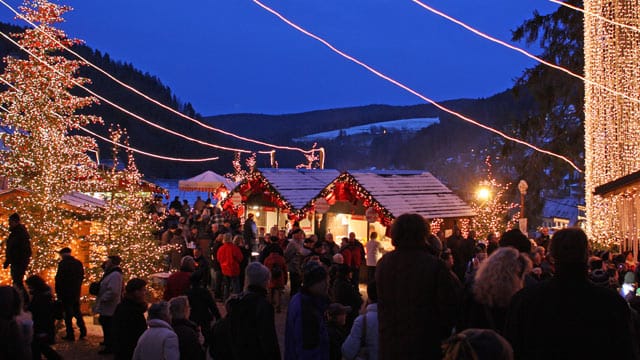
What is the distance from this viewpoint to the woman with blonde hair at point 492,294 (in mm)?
3955

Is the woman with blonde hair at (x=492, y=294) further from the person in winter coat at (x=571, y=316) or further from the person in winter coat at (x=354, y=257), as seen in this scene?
the person in winter coat at (x=354, y=257)

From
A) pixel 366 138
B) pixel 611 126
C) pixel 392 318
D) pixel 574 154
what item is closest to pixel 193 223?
pixel 611 126

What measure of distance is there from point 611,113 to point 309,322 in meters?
13.5

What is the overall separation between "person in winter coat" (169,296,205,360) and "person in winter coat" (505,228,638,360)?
3005 millimetres

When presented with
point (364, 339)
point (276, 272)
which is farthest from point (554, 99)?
point (364, 339)

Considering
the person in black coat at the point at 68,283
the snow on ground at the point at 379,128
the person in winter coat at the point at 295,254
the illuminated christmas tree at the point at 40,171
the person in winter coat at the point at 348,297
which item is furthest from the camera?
the snow on ground at the point at 379,128

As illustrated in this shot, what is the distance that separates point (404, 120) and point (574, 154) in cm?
9648

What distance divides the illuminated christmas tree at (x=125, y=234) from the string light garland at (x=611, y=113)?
33.7 feet

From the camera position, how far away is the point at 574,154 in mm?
26938

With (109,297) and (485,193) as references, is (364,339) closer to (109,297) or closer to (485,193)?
(109,297)

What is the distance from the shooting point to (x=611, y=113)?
16219 mm

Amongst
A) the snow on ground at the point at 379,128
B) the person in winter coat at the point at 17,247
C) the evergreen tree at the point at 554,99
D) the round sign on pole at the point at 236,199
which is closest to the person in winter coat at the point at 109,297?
the person in winter coat at the point at 17,247

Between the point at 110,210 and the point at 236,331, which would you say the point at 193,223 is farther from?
the point at 236,331

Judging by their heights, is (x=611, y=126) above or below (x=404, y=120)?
below
